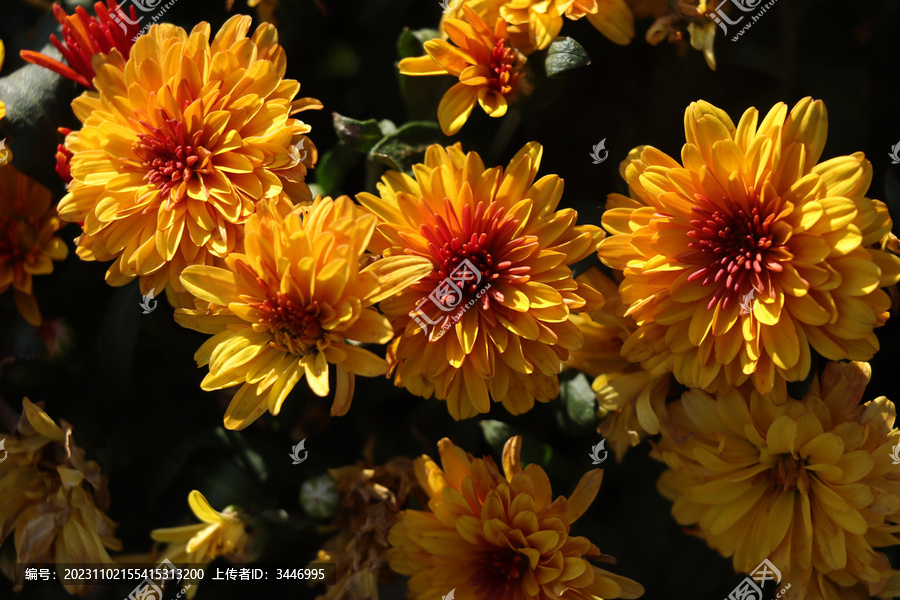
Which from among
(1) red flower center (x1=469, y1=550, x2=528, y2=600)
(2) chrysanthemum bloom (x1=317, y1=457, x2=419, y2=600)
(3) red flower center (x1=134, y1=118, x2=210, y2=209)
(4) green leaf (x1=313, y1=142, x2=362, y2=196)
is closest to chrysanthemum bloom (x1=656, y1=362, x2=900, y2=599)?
(1) red flower center (x1=469, y1=550, x2=528, y2=600)

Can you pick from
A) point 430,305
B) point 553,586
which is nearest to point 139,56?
point 430,305

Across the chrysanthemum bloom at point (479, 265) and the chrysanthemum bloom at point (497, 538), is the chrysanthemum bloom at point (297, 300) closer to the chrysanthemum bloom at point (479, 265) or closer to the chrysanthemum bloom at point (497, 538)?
the chrysanthemum bloom at point (479, 265)

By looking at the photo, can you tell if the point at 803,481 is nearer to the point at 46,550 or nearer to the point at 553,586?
the point at 553,586

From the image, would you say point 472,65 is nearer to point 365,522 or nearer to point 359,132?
point 359,132

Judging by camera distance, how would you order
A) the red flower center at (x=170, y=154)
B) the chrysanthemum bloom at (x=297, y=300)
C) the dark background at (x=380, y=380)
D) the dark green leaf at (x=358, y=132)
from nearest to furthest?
the chrysanthemum bloom at (x=297, y=300) → the red flower center at (x=170, y=154) → the dark green leaf at (x=358, y=132) → the dark background at (x=380, y=380)

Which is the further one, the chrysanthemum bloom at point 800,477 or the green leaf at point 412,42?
the green leaf at point 412,42

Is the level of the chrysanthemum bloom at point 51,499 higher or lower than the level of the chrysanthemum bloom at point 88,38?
lower

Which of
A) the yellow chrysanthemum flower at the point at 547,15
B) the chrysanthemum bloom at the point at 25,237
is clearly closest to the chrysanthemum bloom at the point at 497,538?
the yellow chrysanthemum flower at the point at 547,15

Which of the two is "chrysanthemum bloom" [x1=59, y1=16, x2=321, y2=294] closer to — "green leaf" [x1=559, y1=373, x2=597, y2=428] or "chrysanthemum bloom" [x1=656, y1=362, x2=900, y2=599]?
"green leaf" [x1=559, y1=373, x2=597, y2=428]
